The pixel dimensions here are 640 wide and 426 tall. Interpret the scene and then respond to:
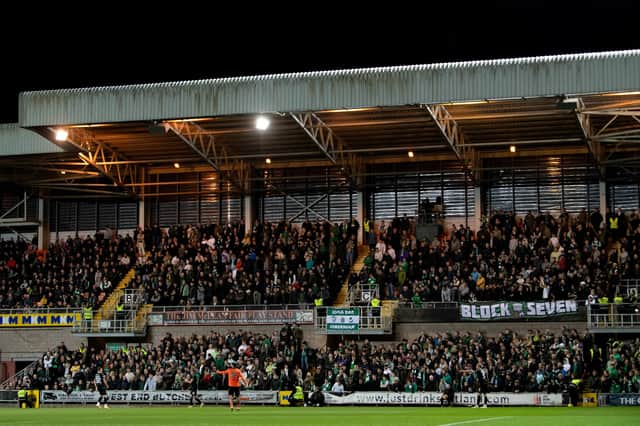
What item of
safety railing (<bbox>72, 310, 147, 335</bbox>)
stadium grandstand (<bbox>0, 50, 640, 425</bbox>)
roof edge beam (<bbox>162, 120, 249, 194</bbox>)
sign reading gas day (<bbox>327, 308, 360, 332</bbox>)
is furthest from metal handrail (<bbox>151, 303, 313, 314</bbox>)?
roof edge beam (<bbox>162, 120, 249, 194</bbox>)

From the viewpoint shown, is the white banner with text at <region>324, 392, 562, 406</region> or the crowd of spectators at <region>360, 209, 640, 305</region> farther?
the crowd of spectators at <region>360, 209, 640, 305</region>

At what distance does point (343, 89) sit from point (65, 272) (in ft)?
66.3

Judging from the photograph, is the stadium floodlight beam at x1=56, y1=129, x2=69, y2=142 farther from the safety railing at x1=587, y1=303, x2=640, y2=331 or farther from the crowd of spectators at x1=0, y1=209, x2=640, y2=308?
the safety railing at x1=587, y1=303, x2=640, y2=331

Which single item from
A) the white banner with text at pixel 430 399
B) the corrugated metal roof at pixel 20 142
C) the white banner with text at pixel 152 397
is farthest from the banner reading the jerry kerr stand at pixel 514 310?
the corrugated metal roof at pixel 20 142

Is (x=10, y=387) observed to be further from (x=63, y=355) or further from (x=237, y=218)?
(x=237, y=218)

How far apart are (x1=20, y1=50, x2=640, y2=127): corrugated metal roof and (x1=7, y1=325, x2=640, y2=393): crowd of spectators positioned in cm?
1003

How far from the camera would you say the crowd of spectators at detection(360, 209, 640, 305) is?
45.3 meters

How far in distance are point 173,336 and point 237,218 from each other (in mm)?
9577

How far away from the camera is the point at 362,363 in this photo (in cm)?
4431

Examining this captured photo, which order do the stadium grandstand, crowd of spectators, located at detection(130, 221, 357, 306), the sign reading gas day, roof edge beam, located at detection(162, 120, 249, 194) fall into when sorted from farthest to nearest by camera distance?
crowd of spectators, located at detection(130, 221, 357, 306), roof edge beam, located at detection(162, 120, 249, 194), the sign reading gas day, the stadium grandstand

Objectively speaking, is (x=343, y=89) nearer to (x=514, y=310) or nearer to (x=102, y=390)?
(x=514, y=310)

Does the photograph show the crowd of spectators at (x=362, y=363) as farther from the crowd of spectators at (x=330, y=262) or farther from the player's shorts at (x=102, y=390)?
the player's shorts at (x=102, y=390)

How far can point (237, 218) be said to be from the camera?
58688mm

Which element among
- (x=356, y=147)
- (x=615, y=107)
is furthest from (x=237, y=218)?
(x=615, y=107)
